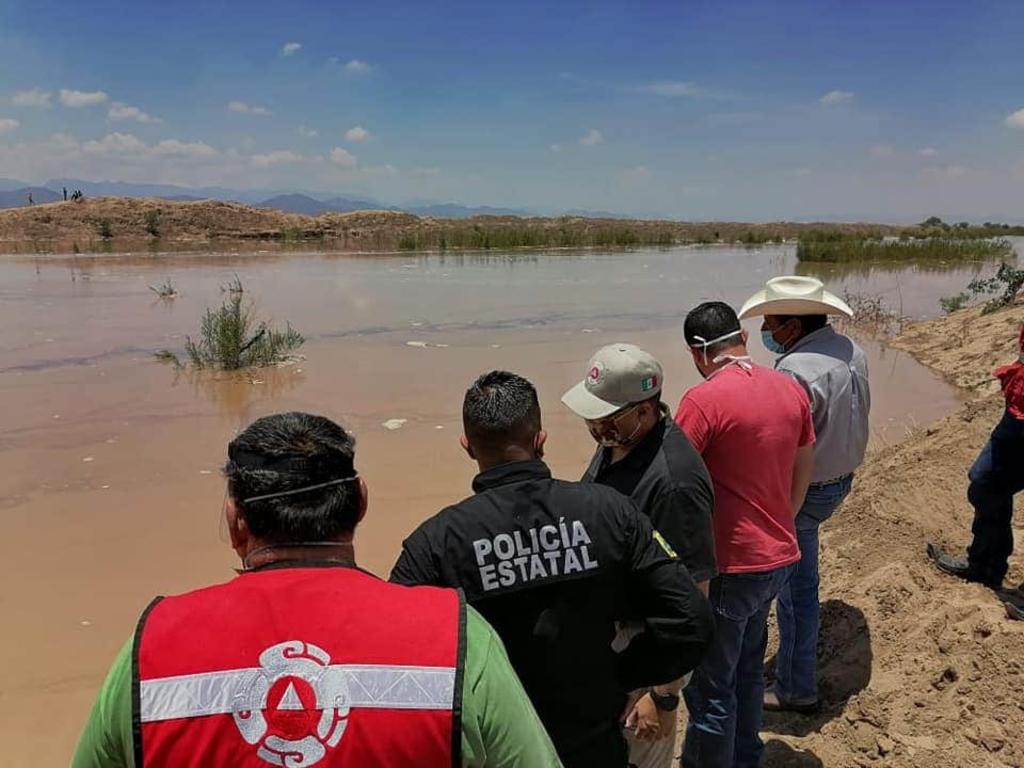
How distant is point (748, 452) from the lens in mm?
2367

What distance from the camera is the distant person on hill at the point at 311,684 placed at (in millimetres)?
1021

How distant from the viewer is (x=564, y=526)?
1.54m

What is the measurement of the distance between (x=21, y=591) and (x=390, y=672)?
14.2 feet

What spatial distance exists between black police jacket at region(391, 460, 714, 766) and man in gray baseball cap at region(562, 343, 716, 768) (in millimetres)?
302

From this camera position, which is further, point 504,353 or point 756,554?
point 504,353

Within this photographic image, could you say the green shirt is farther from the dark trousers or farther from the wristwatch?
the dark trousers

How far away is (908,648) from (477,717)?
2.87 metres

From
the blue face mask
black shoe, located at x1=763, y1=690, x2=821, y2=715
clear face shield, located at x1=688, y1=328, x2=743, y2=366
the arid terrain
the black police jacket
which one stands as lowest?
black shoe, located at x1=763, y1=690, x2=821, y2=715

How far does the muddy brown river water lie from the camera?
4191mm

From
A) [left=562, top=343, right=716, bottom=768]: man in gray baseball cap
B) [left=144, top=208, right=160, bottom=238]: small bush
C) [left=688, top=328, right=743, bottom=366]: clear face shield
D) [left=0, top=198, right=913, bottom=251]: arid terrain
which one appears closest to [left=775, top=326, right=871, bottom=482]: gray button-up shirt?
A: [left=688, top=328, right=743, bottom=366]: clear face shield

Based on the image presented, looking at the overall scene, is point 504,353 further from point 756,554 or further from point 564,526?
point 564,526

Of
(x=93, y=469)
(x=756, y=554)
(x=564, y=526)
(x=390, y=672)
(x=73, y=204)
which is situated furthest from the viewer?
(x=73, y=204)

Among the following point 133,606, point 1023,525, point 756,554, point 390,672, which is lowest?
point 133,606

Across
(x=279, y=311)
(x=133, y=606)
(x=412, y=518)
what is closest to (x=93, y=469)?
(x=133, y=606)
